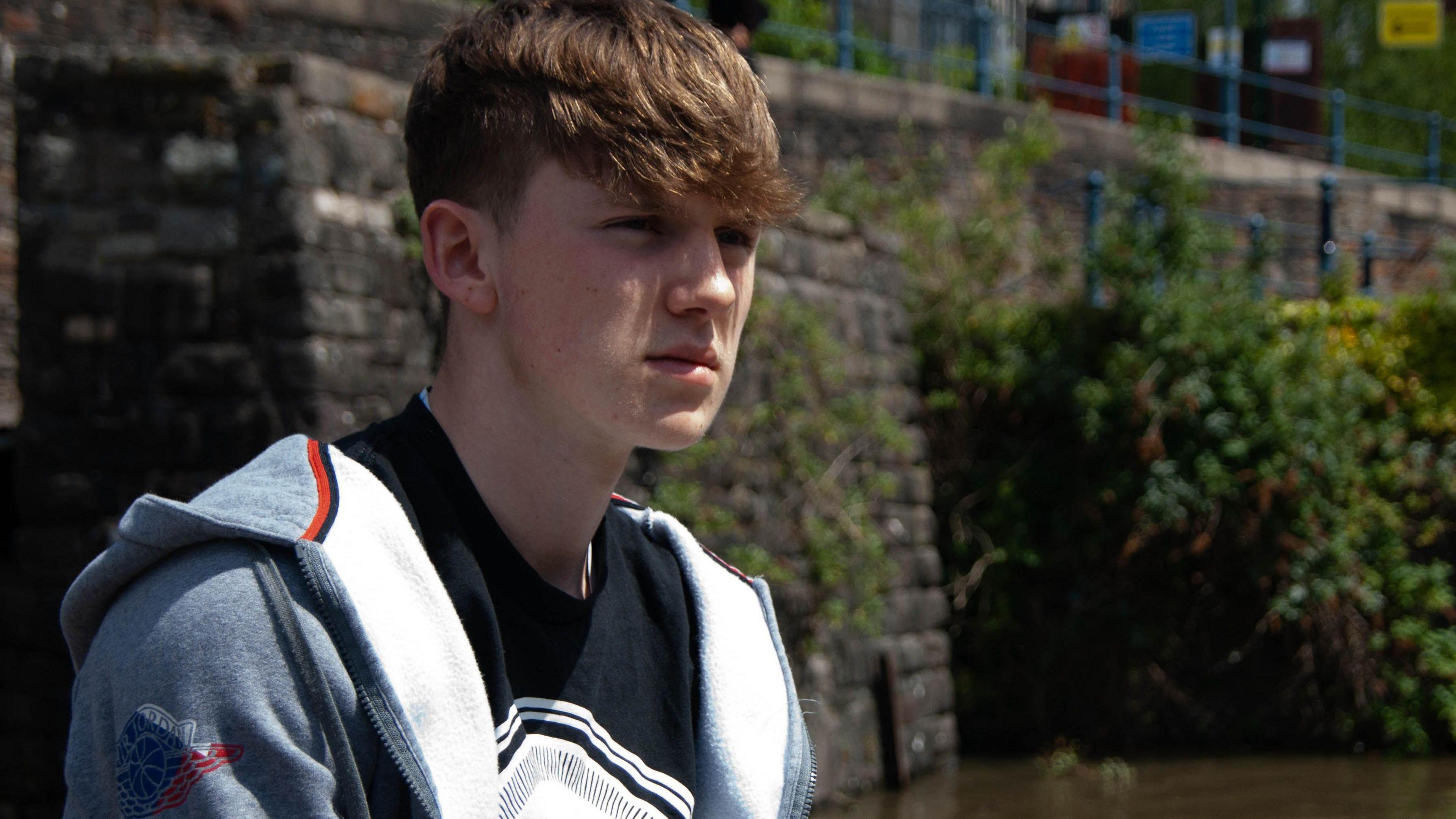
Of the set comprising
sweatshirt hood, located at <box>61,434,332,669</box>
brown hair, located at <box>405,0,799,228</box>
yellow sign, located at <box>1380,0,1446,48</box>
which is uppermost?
yellow sign, located at <box>1380,0,1446,48</box>

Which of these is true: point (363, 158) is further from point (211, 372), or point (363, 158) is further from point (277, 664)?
point (277, 664)

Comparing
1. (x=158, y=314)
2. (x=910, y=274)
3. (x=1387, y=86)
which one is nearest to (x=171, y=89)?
(x=158, y=314)

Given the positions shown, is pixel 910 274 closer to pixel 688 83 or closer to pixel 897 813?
pixel 897 813

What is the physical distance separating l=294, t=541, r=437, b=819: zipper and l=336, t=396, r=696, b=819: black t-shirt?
5.5 inches

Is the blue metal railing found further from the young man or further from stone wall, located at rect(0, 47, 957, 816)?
the young man

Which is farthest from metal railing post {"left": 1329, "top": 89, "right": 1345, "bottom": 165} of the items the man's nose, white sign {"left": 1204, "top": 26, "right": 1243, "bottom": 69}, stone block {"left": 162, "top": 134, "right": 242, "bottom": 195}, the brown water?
the man's nose

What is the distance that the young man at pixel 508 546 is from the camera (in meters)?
1.24

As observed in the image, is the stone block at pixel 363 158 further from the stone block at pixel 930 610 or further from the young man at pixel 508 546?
the stone block at pixel 930 610

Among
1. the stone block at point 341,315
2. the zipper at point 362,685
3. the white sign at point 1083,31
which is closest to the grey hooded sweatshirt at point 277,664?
the zipper at point 362,685

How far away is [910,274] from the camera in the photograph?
895 centimetres

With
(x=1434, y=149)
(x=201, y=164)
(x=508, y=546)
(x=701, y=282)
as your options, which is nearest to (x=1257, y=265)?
(x=201, y=164)

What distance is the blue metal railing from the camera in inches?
460

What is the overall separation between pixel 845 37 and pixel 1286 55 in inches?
384

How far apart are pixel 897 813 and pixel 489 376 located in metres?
5.65
